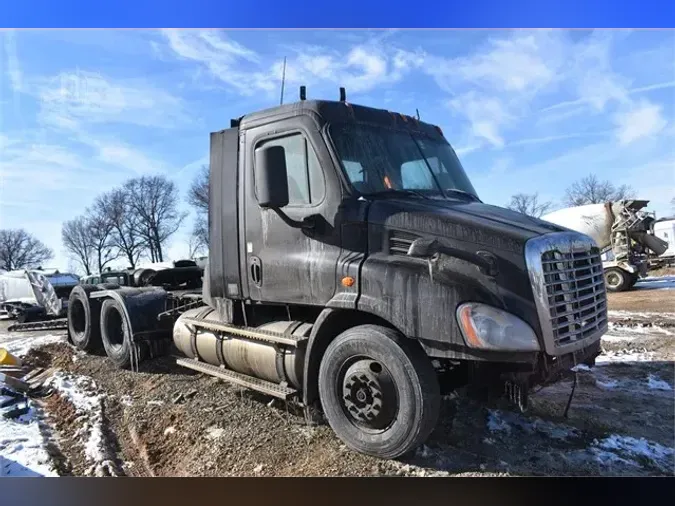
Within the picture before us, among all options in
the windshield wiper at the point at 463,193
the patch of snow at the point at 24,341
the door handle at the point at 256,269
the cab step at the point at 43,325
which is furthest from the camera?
the cab step at the point at 43,325

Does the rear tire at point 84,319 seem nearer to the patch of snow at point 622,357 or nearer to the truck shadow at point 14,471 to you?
the truck shadow at point 14,471

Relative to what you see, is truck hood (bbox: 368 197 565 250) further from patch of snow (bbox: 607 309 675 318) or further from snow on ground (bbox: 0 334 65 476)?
patch of snow (bbox: 607 309 675 318)

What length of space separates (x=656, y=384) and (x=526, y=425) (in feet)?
6.09

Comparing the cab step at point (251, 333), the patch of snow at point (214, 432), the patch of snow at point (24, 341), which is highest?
the cab step at point (251, 333)

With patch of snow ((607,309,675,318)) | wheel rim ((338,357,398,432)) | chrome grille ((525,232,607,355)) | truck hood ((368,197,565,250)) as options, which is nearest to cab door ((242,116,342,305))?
truck hood ((368,197,565,250))

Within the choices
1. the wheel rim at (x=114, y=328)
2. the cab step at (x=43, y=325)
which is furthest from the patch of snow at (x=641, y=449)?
the cab step at (x=43, y=325)

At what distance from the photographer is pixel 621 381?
471 cm

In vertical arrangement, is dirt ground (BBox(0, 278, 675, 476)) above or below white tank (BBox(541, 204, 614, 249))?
below

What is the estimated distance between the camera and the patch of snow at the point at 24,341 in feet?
18.3

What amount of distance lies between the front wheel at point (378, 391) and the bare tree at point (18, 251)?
6.62 feet

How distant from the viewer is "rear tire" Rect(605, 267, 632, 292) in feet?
37.3

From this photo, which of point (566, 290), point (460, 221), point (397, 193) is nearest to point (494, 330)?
point (566, 290)

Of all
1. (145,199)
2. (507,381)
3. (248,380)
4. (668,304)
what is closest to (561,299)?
(507,381)

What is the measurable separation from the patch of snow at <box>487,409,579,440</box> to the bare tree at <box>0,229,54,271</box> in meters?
3.31
